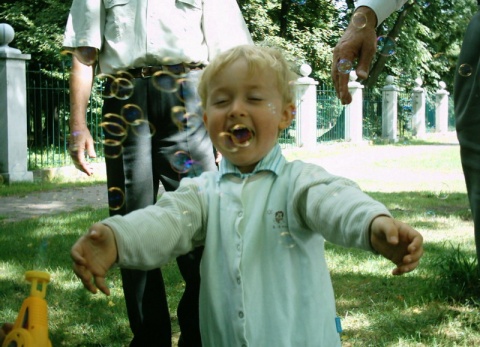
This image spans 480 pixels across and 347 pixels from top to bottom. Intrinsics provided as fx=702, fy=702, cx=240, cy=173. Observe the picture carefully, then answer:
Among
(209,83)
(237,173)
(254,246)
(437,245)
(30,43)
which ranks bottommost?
(437,245)

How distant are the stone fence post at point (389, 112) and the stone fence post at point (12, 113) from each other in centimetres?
1412

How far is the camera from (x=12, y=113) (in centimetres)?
1061

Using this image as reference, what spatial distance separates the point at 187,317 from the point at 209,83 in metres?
1.21

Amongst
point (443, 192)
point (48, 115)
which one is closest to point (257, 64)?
point (443, 192)

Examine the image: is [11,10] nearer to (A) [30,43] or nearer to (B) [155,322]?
(A) [30,43]

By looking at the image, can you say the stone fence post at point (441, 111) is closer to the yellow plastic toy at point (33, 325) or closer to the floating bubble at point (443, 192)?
the floating bubble at point (443, 192)

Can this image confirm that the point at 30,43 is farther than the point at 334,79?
Yes

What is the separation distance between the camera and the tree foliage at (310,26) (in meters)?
6.25

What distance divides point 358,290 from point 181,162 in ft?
6.21

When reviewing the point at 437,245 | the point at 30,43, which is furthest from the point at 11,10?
the point at 437,245

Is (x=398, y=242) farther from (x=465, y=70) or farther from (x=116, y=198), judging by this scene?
(x=116, y=198)

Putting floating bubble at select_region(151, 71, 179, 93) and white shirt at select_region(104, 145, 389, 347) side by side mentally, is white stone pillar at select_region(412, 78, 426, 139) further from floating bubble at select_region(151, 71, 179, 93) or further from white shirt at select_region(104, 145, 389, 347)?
white shirt at select_region(104, 145, 389, 347)

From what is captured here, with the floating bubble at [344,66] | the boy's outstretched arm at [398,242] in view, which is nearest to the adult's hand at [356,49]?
the floating bubble at [344,66]

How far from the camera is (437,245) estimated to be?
5605mm
